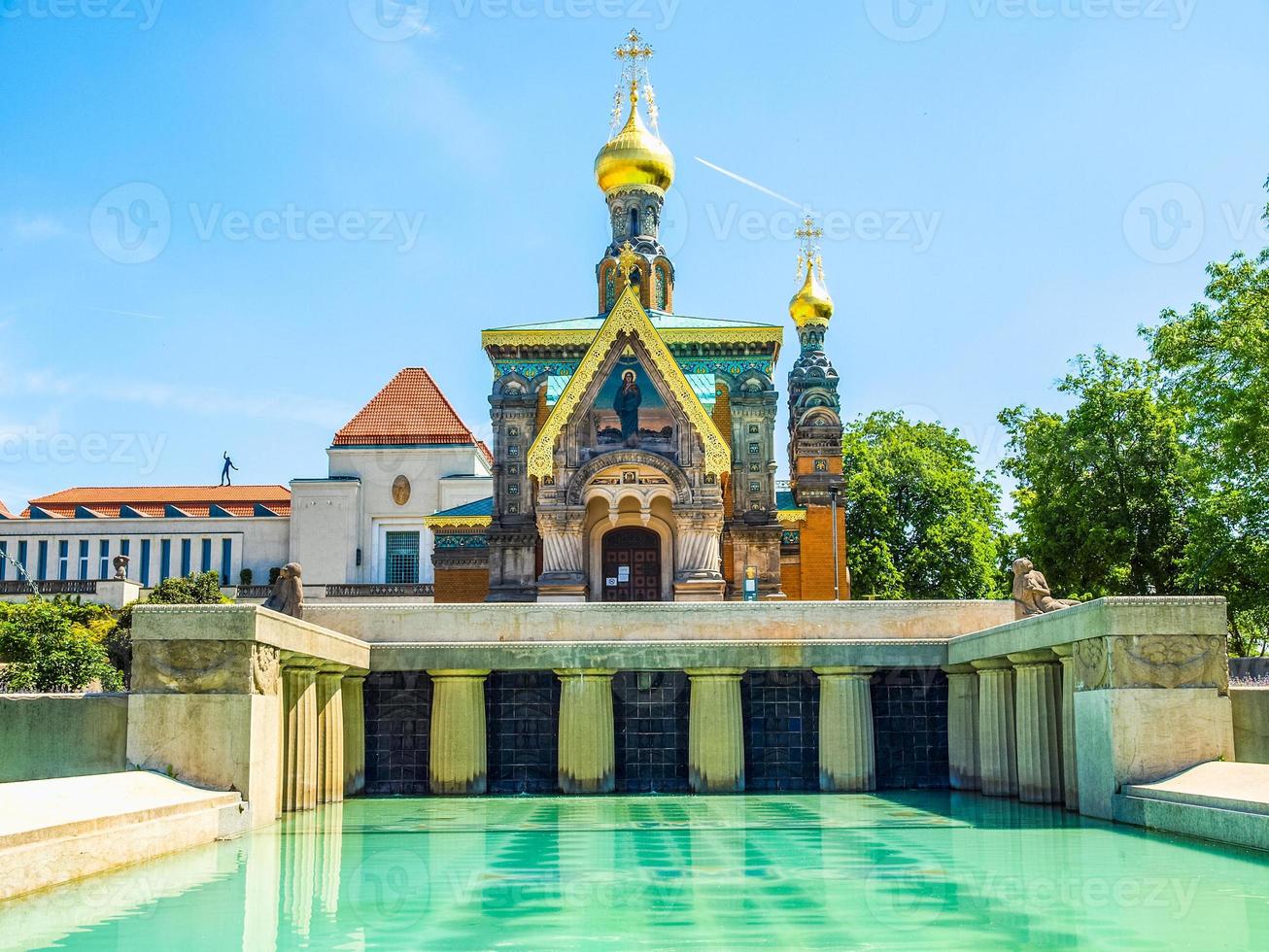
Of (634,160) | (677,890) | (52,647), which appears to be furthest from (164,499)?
(677,890)

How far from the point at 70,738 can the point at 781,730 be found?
12.6 m

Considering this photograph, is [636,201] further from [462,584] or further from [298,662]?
[298,662]

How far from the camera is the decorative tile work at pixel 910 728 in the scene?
25.1m

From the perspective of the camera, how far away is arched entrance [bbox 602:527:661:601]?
125ft

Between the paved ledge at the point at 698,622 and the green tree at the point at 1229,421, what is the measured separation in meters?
10.6

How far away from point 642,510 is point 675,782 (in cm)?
1345

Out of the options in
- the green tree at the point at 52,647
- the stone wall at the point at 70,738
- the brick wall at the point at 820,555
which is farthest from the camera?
the brick wall at the point at 820,555

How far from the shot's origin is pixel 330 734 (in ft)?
73.9

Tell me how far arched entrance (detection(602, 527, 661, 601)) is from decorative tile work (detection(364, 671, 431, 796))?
44.4 feet

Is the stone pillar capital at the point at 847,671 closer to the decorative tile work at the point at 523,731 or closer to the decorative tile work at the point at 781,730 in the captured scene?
the decorative tile work at the point at 781,730

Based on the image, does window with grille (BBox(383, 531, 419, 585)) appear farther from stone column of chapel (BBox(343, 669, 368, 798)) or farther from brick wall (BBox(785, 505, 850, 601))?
stone column of chapel (BBox(343, 669, 368, 798))

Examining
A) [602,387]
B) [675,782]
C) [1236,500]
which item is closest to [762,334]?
[602,387]

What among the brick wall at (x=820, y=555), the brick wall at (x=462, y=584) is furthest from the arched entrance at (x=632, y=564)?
the brick wall at (x=820, y=555)

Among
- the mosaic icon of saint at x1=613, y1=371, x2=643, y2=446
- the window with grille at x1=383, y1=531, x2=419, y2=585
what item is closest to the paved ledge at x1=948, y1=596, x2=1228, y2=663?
the mosaic icon of saint at x1=613, y1=371, x2=643, y2=446
